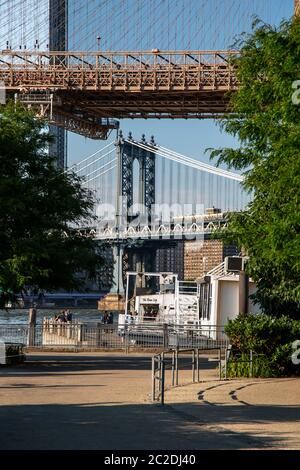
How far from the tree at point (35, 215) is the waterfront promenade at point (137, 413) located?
3972 mm

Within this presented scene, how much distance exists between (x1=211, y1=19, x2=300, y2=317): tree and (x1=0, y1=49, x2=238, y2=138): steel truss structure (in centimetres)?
3210

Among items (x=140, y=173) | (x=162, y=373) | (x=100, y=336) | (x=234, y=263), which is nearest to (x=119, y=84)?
(x=100, y=336)

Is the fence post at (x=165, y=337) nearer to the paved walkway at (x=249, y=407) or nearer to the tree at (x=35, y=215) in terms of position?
the tree at (x=35, y=215)

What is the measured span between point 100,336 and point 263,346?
16.5 metres

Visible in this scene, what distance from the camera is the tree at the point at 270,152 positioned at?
21.1m

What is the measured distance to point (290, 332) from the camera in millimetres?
27531

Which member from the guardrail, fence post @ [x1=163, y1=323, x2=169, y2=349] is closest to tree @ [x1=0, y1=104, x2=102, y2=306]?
the guardrail

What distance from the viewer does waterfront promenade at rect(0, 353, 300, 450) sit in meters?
14.5

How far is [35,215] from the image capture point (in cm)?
3416

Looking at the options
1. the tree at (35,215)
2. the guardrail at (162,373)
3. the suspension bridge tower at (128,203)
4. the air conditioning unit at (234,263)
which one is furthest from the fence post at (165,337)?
the suspension bridge tower at (128,203)

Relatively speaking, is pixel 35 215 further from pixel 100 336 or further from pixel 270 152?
pixel 270 152
